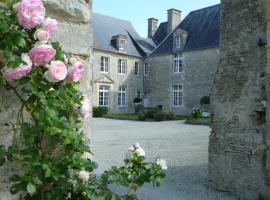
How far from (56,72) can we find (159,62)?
94.2 feet

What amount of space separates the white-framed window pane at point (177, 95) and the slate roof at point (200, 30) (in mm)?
3094

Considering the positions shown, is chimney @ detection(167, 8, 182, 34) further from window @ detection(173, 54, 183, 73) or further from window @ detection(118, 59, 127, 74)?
window @ detection(118, 59, 127, 74)

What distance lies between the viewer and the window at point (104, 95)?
28719mm

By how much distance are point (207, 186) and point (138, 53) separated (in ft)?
82.1

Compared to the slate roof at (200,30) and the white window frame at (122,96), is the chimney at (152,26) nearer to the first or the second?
the slate roof at (200,30)

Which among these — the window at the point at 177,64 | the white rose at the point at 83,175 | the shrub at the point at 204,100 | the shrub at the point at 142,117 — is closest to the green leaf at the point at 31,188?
the white rose at the point at 83,175

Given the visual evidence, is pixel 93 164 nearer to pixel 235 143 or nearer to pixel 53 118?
pixel 53 118

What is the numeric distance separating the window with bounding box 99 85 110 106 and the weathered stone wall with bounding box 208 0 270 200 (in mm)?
22255

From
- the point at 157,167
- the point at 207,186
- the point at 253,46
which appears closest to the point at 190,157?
the point at 207,186

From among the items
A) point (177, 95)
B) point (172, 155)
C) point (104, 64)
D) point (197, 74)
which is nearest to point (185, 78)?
point (197, 74)

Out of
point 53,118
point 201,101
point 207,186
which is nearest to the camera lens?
point 53,118

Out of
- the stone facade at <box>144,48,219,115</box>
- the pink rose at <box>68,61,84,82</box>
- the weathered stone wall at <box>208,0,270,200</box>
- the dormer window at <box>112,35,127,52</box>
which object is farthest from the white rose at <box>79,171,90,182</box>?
the dormer window at <box>112,35,127,52</box>

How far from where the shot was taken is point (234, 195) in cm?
629

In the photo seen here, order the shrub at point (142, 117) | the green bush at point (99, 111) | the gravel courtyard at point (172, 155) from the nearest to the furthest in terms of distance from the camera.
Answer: the gravel courtyard at point (172, 155) < the shrub at point (142, 117) < the green bush at point (99, 111)
